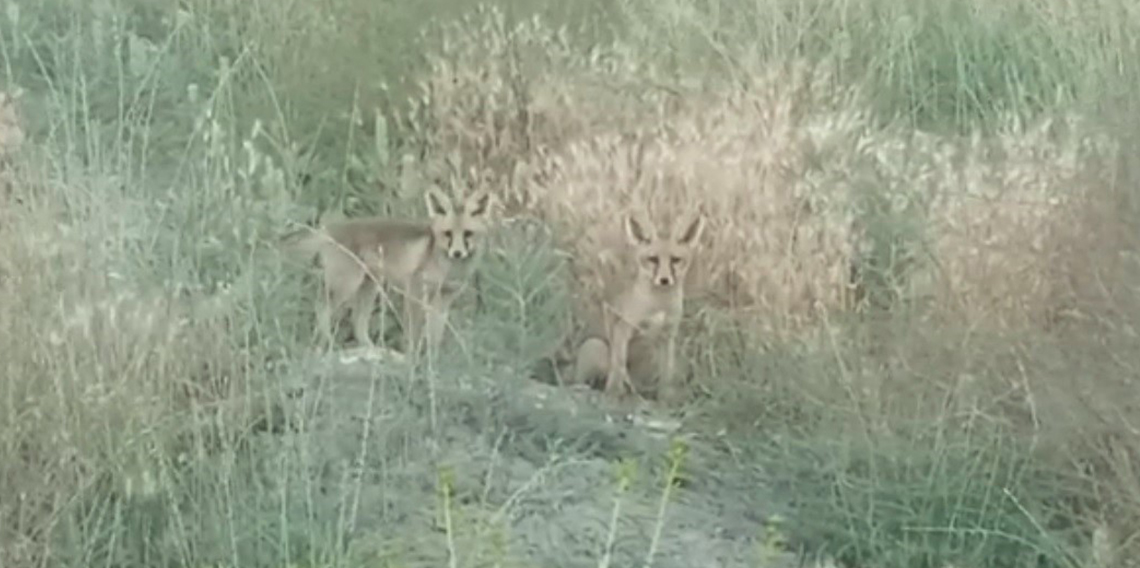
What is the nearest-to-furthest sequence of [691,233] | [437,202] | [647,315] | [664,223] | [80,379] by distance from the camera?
[80,379], [647,315], [691,233], [664,223], [437,202]

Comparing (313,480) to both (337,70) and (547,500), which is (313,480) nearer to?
(547,500)

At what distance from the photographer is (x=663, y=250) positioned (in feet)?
16.1

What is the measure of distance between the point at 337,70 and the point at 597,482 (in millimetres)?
2112

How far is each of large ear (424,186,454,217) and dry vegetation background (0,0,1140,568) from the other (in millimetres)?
154

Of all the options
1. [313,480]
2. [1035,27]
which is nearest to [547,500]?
[313,480]

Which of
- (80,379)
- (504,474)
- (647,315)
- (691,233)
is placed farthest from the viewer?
(691,233)

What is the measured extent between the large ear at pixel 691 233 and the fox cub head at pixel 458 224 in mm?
465

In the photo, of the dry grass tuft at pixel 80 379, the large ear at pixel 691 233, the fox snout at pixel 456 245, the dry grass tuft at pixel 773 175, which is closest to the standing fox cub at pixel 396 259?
the fox snout at pixel 456 245

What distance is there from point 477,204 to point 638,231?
41 cm

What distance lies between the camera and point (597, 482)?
4.22 m

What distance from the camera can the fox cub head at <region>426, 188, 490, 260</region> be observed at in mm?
4969

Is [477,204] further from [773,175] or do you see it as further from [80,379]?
[80,379]

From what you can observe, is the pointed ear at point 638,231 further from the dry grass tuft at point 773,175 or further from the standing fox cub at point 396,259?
the standing fox cub at point 396,259

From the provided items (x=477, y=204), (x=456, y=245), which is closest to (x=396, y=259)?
(x=456, y=245)
